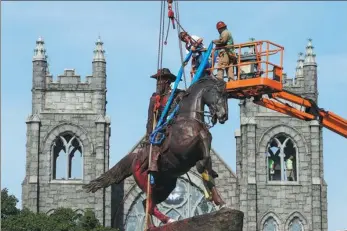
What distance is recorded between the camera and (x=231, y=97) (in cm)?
2362

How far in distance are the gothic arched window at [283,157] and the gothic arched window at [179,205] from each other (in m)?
3.28

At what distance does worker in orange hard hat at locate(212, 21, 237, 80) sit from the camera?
71.0 feet

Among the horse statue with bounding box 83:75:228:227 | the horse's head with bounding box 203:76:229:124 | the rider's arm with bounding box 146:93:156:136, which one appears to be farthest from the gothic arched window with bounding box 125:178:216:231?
the horse's head with bounding box 203:76:229:124

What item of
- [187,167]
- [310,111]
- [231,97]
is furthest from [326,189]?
[187,167]

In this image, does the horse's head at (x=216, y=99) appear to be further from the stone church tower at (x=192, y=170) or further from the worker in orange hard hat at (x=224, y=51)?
the stone church tower at (x=192, y=170)

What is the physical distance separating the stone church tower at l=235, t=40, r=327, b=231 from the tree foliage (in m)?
9.93

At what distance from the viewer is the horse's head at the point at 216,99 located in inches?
778

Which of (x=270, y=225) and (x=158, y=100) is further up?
(x=158, y=100)

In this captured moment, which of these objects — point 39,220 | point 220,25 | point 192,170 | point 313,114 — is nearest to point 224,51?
point 220,25

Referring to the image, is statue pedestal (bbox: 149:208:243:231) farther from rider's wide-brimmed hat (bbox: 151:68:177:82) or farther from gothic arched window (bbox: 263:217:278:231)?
gothic arched window (bbox: 263:217:278:231)

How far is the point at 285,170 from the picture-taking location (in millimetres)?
56312

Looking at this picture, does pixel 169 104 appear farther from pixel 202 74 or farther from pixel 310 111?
pixel 310 111

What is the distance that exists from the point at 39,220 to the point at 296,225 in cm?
1450

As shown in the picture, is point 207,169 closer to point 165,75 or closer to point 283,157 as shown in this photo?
point 165,75
